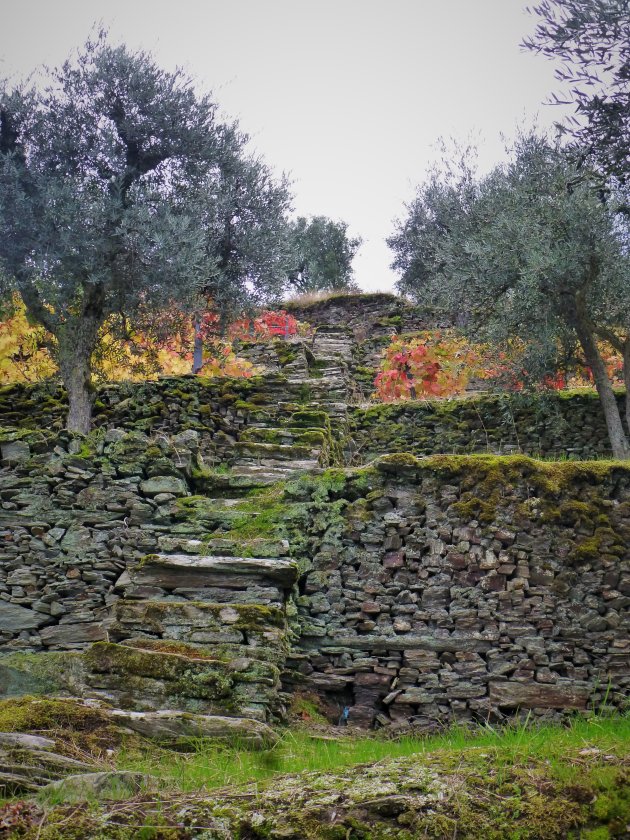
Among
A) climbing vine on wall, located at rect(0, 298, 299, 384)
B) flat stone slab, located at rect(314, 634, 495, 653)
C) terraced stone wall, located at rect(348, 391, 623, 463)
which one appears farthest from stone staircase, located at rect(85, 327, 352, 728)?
climbing vine on wall, located at rect(0, 298, 299, 384)

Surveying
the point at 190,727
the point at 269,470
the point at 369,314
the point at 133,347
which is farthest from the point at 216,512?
the point at 369,314

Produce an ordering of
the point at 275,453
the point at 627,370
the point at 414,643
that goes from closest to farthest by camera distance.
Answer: the point at 414,643 < the point at 275,453 < the point at 627,370

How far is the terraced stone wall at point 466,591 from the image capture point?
8219 mm

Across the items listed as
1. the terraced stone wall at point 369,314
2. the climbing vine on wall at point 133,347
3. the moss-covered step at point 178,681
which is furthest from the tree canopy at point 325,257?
the moss-covered step at point 178,681

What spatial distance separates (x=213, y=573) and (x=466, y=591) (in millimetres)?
2898

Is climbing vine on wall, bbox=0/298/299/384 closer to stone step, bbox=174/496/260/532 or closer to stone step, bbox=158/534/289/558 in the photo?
stone step, bbox=174/496/260/532

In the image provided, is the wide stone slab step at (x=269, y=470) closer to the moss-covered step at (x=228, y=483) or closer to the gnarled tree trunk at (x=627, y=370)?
the moss-covered step at (x=228, y=483)

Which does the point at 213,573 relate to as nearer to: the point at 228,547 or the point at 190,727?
the point at 228,547

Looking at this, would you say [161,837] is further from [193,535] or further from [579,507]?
[579,507]

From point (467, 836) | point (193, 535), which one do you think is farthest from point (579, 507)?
point (467, 836)

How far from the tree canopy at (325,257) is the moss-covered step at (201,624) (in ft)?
93.8

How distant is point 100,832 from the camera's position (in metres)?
3.60

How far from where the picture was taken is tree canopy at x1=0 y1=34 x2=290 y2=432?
1441cm

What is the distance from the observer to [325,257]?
35.7 metres
